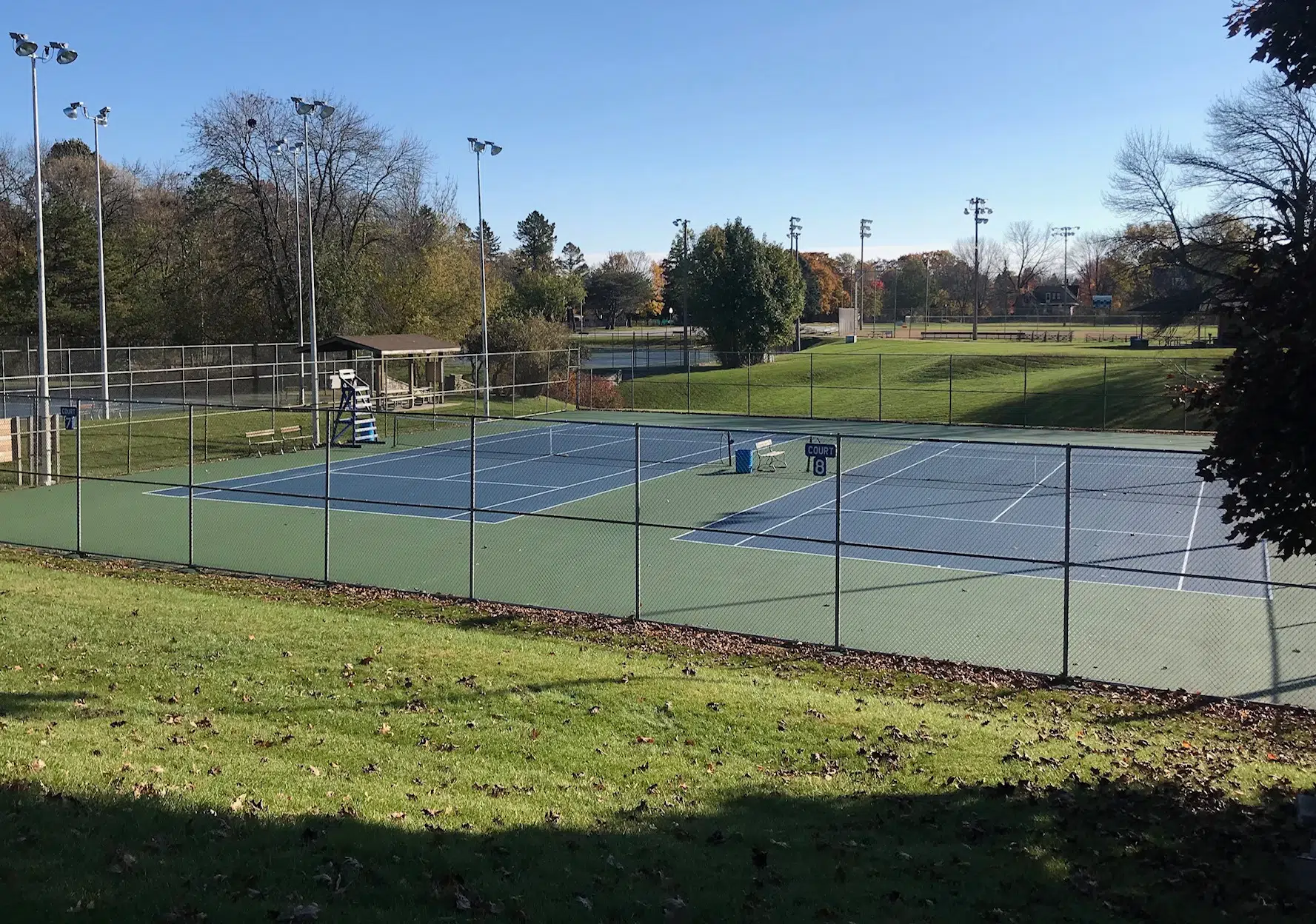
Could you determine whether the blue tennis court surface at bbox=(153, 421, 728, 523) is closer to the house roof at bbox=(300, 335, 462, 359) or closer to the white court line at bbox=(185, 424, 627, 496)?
the white court line at bbox=(185, 424, 627, 496)

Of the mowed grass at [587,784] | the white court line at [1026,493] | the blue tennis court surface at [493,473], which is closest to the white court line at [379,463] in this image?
the blue tennis court surface at [493,473]

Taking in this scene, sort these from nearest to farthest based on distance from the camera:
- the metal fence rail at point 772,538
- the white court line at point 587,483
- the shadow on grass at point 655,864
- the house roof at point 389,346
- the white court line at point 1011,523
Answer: the shadow on grass at point 655,864 < the metal fence rail at point 772,538 < the white court line at point 1011,523 < the white court line at point 587,483 < the house roof at point 389,346

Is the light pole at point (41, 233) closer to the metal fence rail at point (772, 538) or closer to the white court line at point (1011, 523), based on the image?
the metal fence rail at point (772, 538)

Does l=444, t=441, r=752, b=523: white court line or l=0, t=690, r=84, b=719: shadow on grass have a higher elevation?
l=0, t=690, r=84, b=719: shadow on grass

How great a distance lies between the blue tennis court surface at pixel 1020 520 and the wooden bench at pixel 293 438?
58.2 feet

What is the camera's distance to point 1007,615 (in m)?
17.1

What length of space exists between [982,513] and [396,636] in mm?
16296

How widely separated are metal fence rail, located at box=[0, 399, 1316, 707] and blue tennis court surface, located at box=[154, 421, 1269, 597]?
4.7 inches

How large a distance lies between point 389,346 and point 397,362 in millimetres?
11030

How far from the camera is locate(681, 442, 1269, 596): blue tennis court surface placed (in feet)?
67.9

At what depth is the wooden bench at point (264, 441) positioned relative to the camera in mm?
36500

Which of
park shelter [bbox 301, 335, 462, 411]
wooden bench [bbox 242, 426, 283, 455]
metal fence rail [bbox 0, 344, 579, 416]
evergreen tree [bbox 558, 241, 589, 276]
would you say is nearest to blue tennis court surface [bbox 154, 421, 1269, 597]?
wooden bench [bbox 242, 426, 283, 455]

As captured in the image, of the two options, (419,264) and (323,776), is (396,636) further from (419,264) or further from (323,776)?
(419,264)

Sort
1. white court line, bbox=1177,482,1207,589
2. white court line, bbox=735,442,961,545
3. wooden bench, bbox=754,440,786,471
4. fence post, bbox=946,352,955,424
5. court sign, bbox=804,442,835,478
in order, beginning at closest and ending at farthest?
1. court sign, bbox=804,442,835,478
2. white court line, bbox=1177,482,1207,589
3. white court line, bbox=735,442,961,545
4. wooden bench, bbox=754,440,786,471
5. fence post, bbox=946,352,955,424
